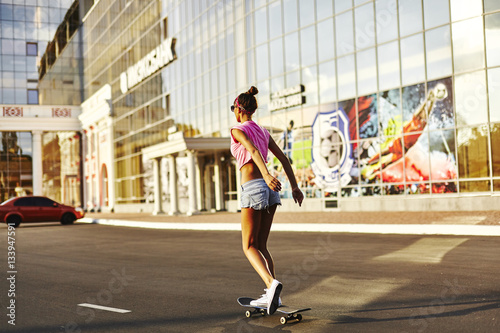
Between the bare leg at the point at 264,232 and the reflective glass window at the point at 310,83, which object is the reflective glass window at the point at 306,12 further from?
the bare leg at the point at 264,232

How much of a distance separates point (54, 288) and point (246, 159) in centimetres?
415

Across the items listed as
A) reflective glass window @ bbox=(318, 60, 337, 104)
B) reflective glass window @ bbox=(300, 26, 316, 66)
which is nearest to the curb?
reflective glass window @ bbox=(318, 60, 337, 104)

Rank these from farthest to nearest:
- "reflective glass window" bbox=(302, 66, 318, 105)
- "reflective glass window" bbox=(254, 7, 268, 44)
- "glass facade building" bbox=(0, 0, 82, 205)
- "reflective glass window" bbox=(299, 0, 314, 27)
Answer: "glass facade building" bbox=(0, 0, 82, 205) → "reflective glass window" bbox=(254, 7, 268, 44) → "reflective glass window" bbox=(299, 0, 314, 27) → "reflective glass window" bbox=(302, 66, 318, 105)

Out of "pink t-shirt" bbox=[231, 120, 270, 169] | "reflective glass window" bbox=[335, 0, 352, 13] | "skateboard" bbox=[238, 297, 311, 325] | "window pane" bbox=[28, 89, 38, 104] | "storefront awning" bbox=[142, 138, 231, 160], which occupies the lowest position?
"skateboard" bbox=[238, 297, 311, 325]

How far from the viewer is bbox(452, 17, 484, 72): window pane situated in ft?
74.9

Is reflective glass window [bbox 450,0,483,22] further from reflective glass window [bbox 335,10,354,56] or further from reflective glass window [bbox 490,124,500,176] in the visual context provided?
reflective glass window [bbox 335,10,354,56]

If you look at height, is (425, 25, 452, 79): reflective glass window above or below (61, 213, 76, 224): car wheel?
above

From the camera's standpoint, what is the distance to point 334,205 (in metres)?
29.2

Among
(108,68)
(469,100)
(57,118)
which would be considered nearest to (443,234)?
(469,100)

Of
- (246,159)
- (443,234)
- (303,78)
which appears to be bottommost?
(443,234)

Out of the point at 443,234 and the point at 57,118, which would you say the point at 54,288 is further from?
the point at 57,118

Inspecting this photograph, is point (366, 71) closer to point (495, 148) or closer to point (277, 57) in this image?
point (277, 57)

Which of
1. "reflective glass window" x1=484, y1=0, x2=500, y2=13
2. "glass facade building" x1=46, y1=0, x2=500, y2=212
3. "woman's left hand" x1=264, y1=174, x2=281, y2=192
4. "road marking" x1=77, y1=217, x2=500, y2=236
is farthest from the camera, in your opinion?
"glass facade building" x1=46, y1=0, x2=500, y2=212

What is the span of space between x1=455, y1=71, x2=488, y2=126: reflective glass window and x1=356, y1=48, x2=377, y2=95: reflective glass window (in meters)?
4.57
